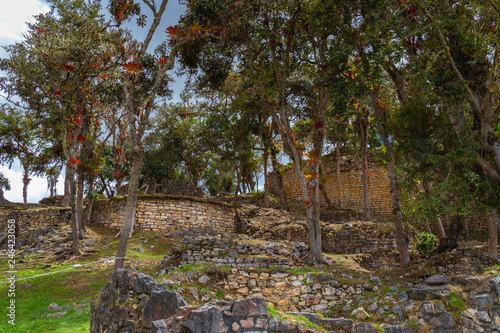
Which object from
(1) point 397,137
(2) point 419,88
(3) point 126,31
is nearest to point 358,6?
(2) point 419,88

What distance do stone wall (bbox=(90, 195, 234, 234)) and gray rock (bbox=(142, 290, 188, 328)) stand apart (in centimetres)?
1188

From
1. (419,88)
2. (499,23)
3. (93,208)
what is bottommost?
(93,208)

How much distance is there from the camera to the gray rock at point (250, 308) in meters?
4.08

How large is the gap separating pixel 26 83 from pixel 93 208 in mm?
6784

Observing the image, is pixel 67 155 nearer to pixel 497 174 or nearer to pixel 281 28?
pixel 281 28

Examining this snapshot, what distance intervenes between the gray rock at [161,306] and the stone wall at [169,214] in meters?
11.9

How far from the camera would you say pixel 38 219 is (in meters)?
16.5

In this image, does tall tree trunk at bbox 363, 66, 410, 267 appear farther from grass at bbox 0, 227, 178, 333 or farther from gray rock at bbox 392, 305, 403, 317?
grass at bbox 0, 227, 178, 333

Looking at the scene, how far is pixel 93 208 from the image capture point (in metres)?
17.6

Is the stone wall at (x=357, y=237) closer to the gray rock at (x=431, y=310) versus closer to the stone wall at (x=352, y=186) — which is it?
the stone wall at (x=352, y=186)

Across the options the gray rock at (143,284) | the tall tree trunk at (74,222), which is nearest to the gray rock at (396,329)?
the gray rock at (143,284)

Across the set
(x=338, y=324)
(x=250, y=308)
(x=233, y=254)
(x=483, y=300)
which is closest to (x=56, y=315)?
(x=233, y=254)

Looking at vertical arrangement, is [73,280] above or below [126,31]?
below

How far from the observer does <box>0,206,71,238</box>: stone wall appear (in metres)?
16.3
